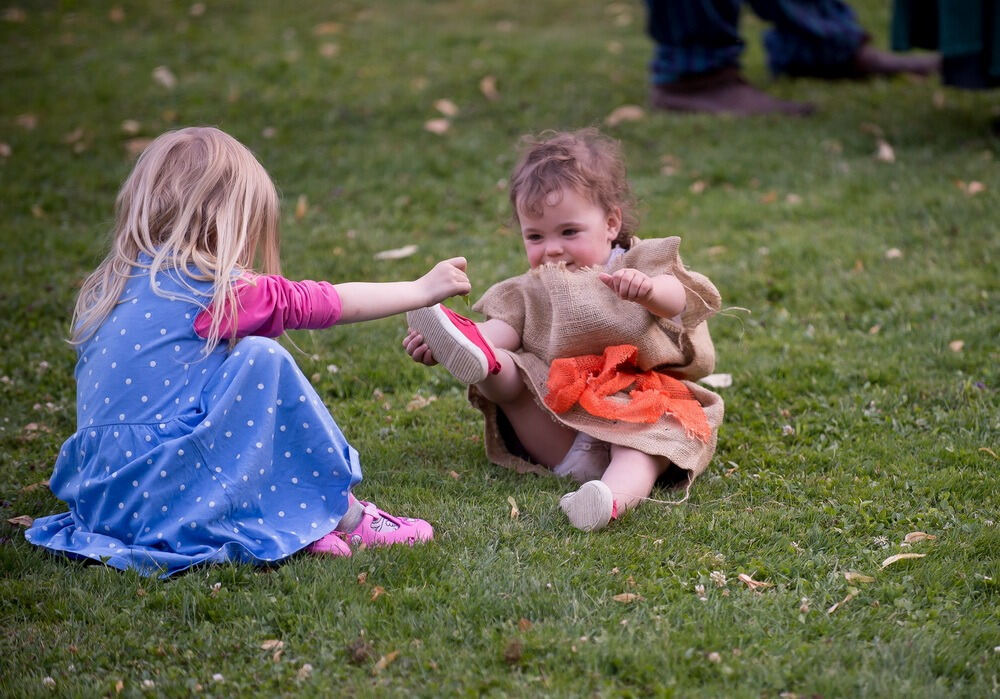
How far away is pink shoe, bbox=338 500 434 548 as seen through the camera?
3232 millimetres

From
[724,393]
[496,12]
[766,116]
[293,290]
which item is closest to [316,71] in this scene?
[496,12]

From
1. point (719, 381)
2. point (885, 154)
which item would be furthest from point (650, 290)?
point (885, 154)

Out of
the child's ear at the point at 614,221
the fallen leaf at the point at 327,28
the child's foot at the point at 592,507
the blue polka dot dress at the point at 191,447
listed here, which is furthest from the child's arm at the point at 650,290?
the fallen leaf at the point at 327,28

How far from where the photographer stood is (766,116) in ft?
25.7

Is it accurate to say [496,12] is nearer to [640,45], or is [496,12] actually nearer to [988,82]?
[640,45]

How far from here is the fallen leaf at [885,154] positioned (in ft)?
22.9

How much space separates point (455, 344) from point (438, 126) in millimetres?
4771

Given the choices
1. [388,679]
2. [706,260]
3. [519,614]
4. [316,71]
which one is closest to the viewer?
[388,679]

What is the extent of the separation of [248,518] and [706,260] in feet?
11.0

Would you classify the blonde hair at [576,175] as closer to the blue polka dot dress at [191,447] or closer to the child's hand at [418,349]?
the child's hand at [418,349]

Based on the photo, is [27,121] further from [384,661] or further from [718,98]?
[384,661]

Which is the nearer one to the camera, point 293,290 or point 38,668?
point 38,668

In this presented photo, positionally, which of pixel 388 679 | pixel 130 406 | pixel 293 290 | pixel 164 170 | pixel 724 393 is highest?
pixel 164 170

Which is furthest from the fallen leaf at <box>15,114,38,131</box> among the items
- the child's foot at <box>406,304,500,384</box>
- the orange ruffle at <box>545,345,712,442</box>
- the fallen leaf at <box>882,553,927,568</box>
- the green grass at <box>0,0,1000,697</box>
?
the fallen leaf at <box>882,553,927,568</box>
